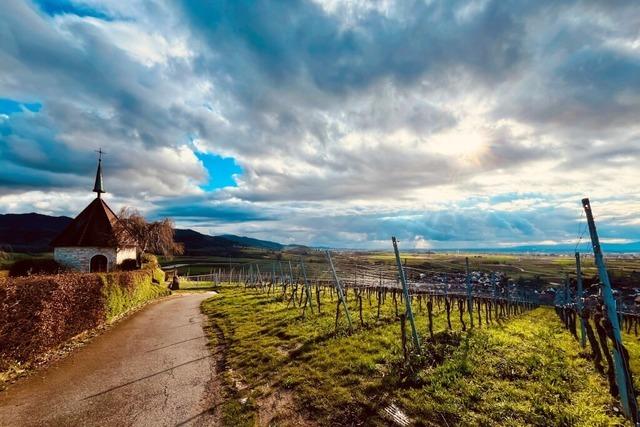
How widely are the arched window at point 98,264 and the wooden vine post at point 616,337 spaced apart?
40935 mm

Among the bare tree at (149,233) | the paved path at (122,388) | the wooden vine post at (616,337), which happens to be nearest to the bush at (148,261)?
the bare tree at (149,233)

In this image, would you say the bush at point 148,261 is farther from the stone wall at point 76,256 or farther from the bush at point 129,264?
the stone wall at point 76,256

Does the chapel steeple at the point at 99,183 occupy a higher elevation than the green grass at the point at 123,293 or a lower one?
higher

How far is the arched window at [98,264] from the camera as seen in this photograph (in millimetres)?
35341

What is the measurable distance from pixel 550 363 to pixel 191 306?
24703mm

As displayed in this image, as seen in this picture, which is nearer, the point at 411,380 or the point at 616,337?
the point at 616,337

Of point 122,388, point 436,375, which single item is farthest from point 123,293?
point 436,375

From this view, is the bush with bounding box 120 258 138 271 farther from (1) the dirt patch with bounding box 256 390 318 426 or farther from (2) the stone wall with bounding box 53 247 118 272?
(1) the dirt patch with bounding box 256 390 318 426

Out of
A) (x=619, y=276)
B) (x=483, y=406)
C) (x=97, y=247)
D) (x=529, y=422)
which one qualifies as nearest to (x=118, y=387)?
(x=483, y=406)

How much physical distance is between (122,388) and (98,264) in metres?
31.7

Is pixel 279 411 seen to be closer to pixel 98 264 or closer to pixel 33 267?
pixel 33 267

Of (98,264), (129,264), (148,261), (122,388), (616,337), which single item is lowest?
(122,388)

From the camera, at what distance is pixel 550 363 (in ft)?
33.9

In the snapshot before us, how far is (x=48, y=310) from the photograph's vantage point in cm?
1304
